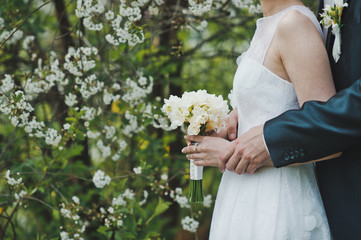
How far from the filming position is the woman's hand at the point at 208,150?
172cm

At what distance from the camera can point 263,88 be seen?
164 centimetres

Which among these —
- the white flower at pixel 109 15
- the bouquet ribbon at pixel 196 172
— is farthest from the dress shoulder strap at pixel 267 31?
the white flower at pixel 109 15

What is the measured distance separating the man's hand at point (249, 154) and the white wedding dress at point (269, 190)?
0.11 metres

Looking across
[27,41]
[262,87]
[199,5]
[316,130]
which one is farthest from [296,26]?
[27,41]

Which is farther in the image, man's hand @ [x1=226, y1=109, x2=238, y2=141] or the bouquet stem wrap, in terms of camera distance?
man's hand @ [x1=226, y1=109, x2=238, y2=141]

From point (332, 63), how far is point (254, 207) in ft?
2.23

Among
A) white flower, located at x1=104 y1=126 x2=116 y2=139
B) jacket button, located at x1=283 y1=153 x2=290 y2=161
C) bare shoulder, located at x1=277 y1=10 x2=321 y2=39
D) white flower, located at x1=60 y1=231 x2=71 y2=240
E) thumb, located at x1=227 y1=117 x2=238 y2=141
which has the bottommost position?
white flower, located at x1=60 y1=231 x2=71 y2=240

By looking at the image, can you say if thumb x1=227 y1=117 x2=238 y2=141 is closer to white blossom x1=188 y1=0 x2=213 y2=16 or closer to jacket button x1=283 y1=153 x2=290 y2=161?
jacket button x1=283 y1=153 x2=290 y2=161

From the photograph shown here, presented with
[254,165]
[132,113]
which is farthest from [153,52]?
[254,165]

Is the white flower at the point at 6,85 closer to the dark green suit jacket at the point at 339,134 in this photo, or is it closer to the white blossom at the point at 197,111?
the white blossom at the point at 197,111

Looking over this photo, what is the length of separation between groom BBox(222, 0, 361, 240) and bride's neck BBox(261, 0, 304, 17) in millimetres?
230

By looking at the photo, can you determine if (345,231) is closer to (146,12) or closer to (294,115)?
(294,115)

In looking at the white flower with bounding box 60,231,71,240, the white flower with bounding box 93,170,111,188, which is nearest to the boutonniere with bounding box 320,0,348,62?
the white flower with bounding box 93,170,111,188

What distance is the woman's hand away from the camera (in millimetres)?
1715
